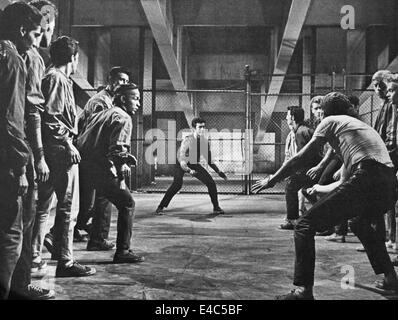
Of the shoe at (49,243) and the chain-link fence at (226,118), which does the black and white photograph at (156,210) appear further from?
the chain-link fence at (226,118)

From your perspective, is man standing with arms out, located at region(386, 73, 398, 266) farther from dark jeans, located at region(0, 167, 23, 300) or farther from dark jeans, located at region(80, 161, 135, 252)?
dark jeans, located at region(0, 167, 23, 300)

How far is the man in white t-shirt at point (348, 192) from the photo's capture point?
230cm

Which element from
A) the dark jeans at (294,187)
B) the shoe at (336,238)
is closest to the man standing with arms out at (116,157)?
the shoe at (336,238)

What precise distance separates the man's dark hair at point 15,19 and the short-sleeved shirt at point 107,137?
1085mm

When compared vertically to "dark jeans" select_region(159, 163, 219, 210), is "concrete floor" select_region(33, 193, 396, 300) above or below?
below

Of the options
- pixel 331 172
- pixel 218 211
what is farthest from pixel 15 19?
pixel 218 211

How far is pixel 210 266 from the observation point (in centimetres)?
319

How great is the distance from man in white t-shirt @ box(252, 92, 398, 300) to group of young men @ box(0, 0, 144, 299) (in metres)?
1.31

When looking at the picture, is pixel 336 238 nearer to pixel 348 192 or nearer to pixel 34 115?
pixel 348 192

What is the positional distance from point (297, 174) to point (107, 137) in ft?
8.27

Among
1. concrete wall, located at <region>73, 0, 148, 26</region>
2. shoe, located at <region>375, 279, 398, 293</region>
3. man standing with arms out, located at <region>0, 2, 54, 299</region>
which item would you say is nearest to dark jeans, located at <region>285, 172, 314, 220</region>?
shoe, located at <region>375, 279, 398, 293</region>

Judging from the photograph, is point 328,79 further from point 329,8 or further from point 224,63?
point 329,8

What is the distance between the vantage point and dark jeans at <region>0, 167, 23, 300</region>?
2.03 meters

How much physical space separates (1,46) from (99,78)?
32.2ft
